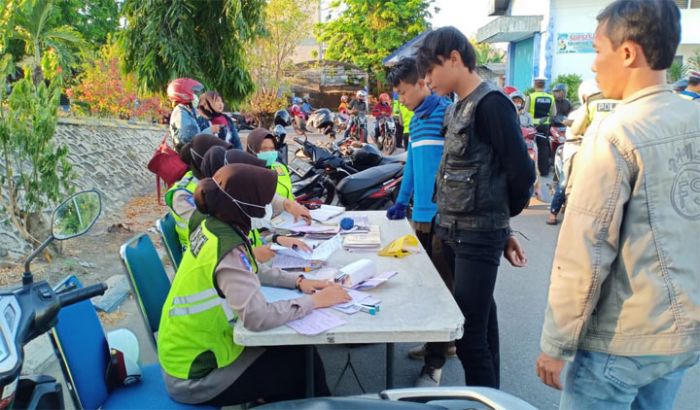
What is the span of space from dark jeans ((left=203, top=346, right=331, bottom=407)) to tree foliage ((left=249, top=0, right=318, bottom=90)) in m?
16.7

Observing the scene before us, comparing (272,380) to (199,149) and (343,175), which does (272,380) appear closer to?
(199,149)

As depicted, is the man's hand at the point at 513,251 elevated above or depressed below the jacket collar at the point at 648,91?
below

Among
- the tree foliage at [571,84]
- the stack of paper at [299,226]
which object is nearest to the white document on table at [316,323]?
the stack of paper at [299,226]

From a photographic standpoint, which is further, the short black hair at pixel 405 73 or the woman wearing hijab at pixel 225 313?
the short black hair at pixel 405 73

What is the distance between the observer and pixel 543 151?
10.5 m

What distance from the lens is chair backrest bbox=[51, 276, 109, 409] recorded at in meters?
1.88

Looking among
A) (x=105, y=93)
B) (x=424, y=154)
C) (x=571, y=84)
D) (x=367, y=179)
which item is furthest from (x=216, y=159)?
(x=571, y=84)

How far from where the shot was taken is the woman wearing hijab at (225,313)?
206 centimetres

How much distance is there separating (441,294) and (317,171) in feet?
16.2

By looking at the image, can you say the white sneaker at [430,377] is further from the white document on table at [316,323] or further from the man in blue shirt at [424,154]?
the white document on table at [316,323]

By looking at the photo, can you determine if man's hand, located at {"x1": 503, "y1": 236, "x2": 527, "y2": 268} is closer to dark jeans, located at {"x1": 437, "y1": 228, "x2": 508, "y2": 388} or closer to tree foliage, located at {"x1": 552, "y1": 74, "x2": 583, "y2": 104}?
dark jeans, located at {"x1": 437, "y1": 228, "x2": 508, "y2": 388}

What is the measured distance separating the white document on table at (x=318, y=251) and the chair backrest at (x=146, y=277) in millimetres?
665

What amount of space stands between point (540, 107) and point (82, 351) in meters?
9.77

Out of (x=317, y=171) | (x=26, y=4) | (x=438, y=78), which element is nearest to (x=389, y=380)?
(x=438, y=78)
